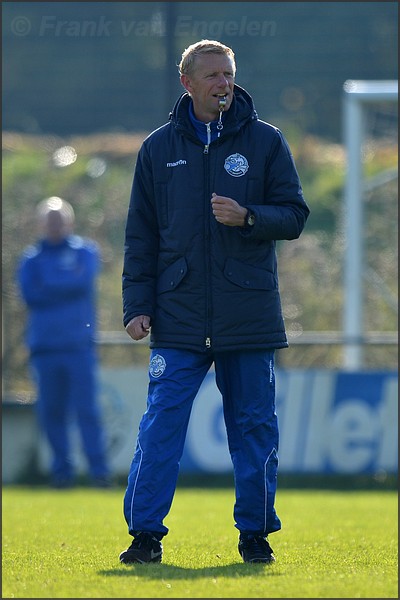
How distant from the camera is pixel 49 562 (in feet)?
A: 18.5

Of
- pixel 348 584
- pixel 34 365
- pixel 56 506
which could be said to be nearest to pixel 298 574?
pixel 348 584

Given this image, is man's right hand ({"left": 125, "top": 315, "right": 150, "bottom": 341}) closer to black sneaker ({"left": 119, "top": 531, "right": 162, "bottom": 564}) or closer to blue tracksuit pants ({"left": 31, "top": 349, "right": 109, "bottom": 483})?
black sneaker ({"left": 119, "top": 531, "right": 162, "bottom": 564})

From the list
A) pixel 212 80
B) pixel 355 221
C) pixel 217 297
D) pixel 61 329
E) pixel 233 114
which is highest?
pixel 212 80

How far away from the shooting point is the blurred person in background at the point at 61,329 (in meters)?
11.7

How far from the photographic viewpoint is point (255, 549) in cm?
558

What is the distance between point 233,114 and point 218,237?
0.55 meters

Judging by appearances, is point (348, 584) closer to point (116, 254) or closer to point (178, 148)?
point (178, 148)

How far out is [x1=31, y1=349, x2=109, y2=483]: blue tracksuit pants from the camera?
37.7 ft

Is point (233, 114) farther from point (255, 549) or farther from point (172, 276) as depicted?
point (255, 549)

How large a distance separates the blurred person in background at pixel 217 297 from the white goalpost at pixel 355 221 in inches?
257

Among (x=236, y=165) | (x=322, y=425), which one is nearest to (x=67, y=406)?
(x=322, y=425)

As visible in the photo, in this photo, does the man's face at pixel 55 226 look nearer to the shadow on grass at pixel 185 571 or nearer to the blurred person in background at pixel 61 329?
the blurred person in background at pixel 61 329

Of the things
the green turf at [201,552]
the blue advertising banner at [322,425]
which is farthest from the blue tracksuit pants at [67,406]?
the green turf at [201,552]

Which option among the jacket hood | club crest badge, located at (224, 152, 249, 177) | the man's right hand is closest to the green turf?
the man's right hand
